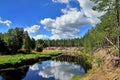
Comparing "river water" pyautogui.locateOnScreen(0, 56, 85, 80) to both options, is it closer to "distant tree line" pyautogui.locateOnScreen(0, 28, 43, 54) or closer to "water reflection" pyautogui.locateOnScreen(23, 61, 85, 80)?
"water reflection" pyautogui.locateOnScreen(23, 61, 85, 80)

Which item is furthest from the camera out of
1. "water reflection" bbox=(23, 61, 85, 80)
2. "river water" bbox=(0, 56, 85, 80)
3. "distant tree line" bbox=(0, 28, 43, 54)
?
"distant tree line" bbox=(0, 28, 43, 54)

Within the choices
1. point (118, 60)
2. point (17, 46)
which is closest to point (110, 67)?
point (118, 60)

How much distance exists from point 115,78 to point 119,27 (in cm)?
937

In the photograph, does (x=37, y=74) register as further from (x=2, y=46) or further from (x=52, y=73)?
Result: (x=2, y=46)

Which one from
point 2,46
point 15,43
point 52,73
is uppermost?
point 15,43

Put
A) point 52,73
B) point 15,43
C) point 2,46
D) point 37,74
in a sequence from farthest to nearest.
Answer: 1. point 15,43
2. point 2,46
3. point 52,73
4. point 37,74

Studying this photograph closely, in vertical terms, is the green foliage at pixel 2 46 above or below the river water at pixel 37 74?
above

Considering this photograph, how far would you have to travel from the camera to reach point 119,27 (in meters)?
36.4

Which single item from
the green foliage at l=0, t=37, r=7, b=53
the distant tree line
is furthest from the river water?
the distant tree line

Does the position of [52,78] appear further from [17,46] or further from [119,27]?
[17,46]

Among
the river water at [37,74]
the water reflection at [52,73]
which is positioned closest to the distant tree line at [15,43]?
the water reflection at [52,73]

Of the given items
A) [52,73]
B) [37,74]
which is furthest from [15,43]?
[37,74]

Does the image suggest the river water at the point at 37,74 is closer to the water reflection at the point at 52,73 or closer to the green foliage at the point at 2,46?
the water reflection at the point at 52,73

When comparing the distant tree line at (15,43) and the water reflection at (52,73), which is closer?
the water reflection at (52,73)
